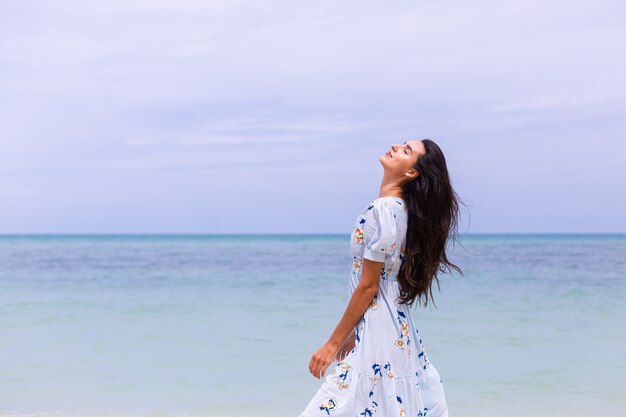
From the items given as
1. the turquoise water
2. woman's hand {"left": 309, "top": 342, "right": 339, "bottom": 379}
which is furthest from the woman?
the turquoise water

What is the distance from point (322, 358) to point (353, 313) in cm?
21

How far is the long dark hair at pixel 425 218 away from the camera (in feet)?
10.1

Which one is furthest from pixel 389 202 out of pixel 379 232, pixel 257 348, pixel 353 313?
pixel 257 348

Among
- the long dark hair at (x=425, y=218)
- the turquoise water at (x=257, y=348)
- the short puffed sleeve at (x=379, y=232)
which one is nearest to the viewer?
the short puffed sleeve at (x=379, y=232)

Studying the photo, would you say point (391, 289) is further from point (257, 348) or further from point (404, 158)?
point (257, 348)

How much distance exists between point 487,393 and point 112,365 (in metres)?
3.62

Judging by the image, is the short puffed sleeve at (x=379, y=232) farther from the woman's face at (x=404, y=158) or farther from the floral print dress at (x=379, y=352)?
the woman's face at (x=404, y=158)

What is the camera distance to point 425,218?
120 inches

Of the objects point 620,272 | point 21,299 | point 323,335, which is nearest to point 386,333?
point 323,335

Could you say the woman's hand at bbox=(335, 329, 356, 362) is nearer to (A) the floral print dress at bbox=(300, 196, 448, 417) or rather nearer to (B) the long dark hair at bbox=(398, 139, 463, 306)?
(A) the floral print dress at bbox=(300, 196, 448, 417)

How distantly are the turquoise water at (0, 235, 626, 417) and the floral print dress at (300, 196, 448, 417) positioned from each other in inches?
18.0

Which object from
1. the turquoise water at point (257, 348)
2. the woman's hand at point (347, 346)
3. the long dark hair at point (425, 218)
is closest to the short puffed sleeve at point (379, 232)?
the long dark hair at point (425, 218)

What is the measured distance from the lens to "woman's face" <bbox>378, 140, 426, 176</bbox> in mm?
3072

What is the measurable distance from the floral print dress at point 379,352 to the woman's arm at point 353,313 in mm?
40
